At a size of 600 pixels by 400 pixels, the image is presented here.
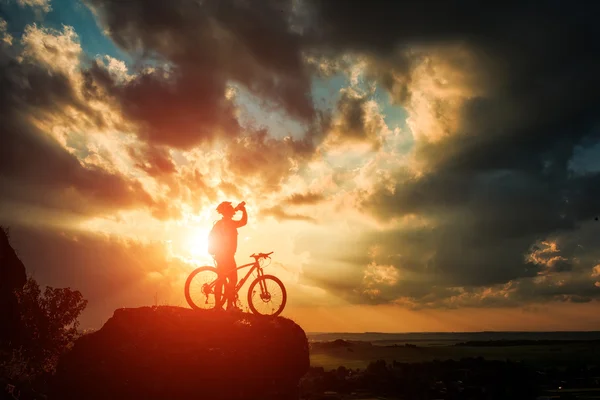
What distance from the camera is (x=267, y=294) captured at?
1850 centimetres

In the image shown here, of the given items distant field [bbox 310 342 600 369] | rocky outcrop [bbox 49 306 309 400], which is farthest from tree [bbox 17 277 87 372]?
distant field [bbox 310 342 600 369]

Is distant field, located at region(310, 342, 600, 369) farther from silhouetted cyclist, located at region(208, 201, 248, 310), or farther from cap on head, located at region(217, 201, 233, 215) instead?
cap on head, located at region(217, 201, 233, 215)

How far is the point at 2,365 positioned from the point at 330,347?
137 meters

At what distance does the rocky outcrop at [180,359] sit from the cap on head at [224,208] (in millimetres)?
4047

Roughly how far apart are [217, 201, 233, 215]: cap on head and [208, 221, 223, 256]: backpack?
48 centimetres

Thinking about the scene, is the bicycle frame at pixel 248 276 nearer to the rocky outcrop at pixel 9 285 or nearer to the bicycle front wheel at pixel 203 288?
the bicycle front wheel at pixel 203 288

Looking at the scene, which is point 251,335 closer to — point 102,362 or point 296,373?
point 296,373

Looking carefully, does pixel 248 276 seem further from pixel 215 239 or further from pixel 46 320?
pixel 46 320

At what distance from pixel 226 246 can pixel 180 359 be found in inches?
188

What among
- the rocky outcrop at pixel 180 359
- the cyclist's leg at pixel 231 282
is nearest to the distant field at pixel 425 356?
the cyclist's leg at pixel 231 282

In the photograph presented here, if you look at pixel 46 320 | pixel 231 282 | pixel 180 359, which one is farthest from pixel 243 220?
pixel 46 320

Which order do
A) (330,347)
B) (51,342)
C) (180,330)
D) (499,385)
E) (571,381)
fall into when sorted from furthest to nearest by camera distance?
(330,347) → (571,381) → (499,385) → (51,342) → (180,330)

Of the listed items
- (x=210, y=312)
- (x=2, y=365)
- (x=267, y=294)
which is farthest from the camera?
(x=2, y=365)

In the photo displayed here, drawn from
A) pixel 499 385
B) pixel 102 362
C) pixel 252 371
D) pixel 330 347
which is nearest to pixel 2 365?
pixel 102 362
